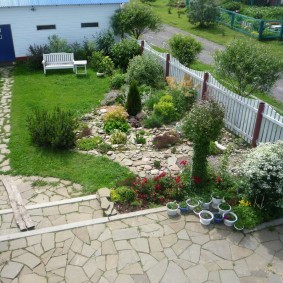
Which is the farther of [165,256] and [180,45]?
[180,45]

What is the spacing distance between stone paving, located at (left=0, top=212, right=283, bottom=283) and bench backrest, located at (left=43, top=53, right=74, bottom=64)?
1201 cm

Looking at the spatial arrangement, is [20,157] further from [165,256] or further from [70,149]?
[165,256]

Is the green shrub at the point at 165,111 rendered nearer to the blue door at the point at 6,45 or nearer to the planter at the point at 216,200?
the planter at the point at 216,200

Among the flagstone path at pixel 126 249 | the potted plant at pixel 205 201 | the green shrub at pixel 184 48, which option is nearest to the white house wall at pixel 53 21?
the green shrub at pixel 184 48

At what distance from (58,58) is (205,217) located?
1267 centimetres

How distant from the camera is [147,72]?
13930 mm

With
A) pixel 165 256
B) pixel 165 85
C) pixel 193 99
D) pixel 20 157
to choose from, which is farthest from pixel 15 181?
pixel 165 85

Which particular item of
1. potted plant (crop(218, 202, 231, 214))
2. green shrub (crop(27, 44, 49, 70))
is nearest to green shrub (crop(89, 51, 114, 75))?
green shrub (crop(27, 44, 49, 70))

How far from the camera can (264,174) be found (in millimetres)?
6840

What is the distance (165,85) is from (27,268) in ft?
30.9

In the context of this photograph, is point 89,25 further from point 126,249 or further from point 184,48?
point 126,249

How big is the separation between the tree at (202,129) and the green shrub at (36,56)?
11598 millimetres

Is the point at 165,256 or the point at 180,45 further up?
the point at 180,45

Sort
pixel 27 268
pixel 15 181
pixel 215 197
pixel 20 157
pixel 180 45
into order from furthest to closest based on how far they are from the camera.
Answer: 1. pixel 180 45
2. pixel 20 157
3. pixel 15 181
4. pixel 215 197
5. pixel 27 268
